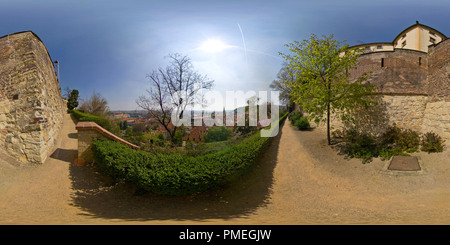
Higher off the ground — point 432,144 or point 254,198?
point 432,144

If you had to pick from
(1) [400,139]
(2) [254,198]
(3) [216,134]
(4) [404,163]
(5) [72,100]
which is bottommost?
(2) [254,198]

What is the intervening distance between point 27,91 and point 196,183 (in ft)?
22.4

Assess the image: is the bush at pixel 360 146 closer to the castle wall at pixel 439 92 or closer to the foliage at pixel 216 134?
the castle wall at pixel 439 92

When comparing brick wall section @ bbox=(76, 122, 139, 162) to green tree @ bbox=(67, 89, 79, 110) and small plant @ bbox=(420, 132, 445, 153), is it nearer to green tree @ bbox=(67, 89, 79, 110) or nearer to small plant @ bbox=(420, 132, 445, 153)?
green tree @ bbox=(67, 89, 79, 110)

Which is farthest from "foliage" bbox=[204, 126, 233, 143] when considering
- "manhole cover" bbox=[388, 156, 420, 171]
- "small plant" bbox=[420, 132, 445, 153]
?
"small plant" bbox=[420, 132, 445, 153]

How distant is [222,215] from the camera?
414 cm

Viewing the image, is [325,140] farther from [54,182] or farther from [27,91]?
[27,91]

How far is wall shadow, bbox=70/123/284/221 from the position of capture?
4.08m

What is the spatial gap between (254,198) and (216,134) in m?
4.07

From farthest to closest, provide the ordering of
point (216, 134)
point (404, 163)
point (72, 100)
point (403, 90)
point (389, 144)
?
point (72, 100) < point (403, 90) < point (216, 134) < point (389, 144) < point (404, 163)

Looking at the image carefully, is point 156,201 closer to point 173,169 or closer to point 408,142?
point 173,169

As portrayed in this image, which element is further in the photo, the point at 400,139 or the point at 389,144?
the point at 389,144

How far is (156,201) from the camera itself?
15.2ft

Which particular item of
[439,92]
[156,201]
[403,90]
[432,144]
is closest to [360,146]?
[432,144]
